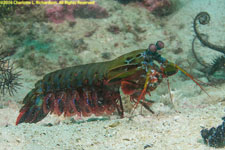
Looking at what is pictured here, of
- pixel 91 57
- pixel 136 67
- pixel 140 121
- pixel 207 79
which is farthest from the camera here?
pixel 91 57

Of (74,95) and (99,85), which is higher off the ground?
(99,85)

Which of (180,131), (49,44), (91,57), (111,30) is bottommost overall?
(180,131)

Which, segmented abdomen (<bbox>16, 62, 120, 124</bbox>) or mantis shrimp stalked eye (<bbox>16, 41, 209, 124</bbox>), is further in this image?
segmented abdomen (<bbox>16, 62, 120, 124</bbox>)

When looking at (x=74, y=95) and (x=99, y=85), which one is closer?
(x=99, y=85)

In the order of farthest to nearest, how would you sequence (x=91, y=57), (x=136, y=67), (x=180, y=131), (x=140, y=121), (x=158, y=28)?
1. (x=158, y=28)
2. (x=91, y=57)
3. (x=136, y=67)
4. (x=140, y=121)
5. (x=180, y=131)

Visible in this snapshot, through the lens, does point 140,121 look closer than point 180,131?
No

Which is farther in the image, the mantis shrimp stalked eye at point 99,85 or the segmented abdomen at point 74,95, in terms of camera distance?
the segmented abdomen at point 74,95

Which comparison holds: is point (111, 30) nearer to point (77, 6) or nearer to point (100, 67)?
point (77, 6)

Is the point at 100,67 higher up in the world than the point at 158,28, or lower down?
lower down

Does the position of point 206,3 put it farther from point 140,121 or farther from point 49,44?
point 140,121

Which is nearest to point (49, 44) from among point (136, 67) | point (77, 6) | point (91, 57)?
point (91, 57)
